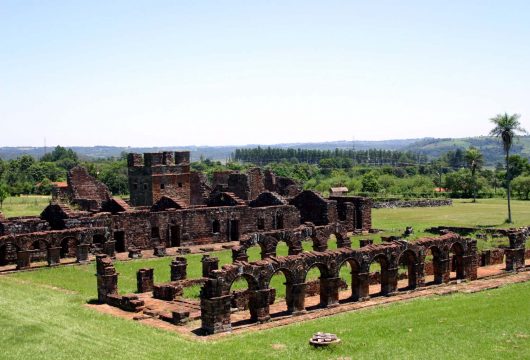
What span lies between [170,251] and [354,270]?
17145 mm

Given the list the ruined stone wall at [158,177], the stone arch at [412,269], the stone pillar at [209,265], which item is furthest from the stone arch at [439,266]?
the ruined stone wall at [158,177]

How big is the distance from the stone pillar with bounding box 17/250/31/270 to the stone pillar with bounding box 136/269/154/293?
909cm

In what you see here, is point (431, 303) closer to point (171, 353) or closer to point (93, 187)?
point (171, 353)

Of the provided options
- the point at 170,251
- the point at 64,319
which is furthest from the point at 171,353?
the point at 170,251

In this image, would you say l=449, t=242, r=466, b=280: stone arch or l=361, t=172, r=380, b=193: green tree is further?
l=361, t=172, r=380, b=193: green tree

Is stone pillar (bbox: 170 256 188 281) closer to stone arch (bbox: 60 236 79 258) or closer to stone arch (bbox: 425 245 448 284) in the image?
stone arch (bbox: 60 236 79 258)

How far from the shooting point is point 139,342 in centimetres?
2064

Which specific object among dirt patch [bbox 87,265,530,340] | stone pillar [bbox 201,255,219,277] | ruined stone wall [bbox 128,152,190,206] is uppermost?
ruined stone wall [bbox 128,152,190,206]

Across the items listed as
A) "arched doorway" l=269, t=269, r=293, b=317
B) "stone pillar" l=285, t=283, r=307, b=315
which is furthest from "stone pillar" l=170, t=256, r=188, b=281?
"stone pillar" l=285, t=283, r=307, b=315

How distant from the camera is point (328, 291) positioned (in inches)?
1013

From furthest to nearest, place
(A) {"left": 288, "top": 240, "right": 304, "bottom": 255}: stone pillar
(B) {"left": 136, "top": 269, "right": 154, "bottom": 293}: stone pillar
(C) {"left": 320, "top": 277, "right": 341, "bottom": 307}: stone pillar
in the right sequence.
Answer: (A) {"left": 288, "top": 240, "right": 304, "bottom": 255}: stone pillar, (B) {"left": 136, "top": 269, "right": 154, "bottom": 293}: stone pillar, (C) {"left": 320, "top": 277, "right": 341, "bottom": 307}: stone pillar

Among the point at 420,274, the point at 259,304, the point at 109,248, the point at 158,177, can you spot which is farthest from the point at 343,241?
the point at 158,177

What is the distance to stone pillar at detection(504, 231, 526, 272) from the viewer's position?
110ft

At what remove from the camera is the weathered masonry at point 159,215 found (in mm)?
37344
